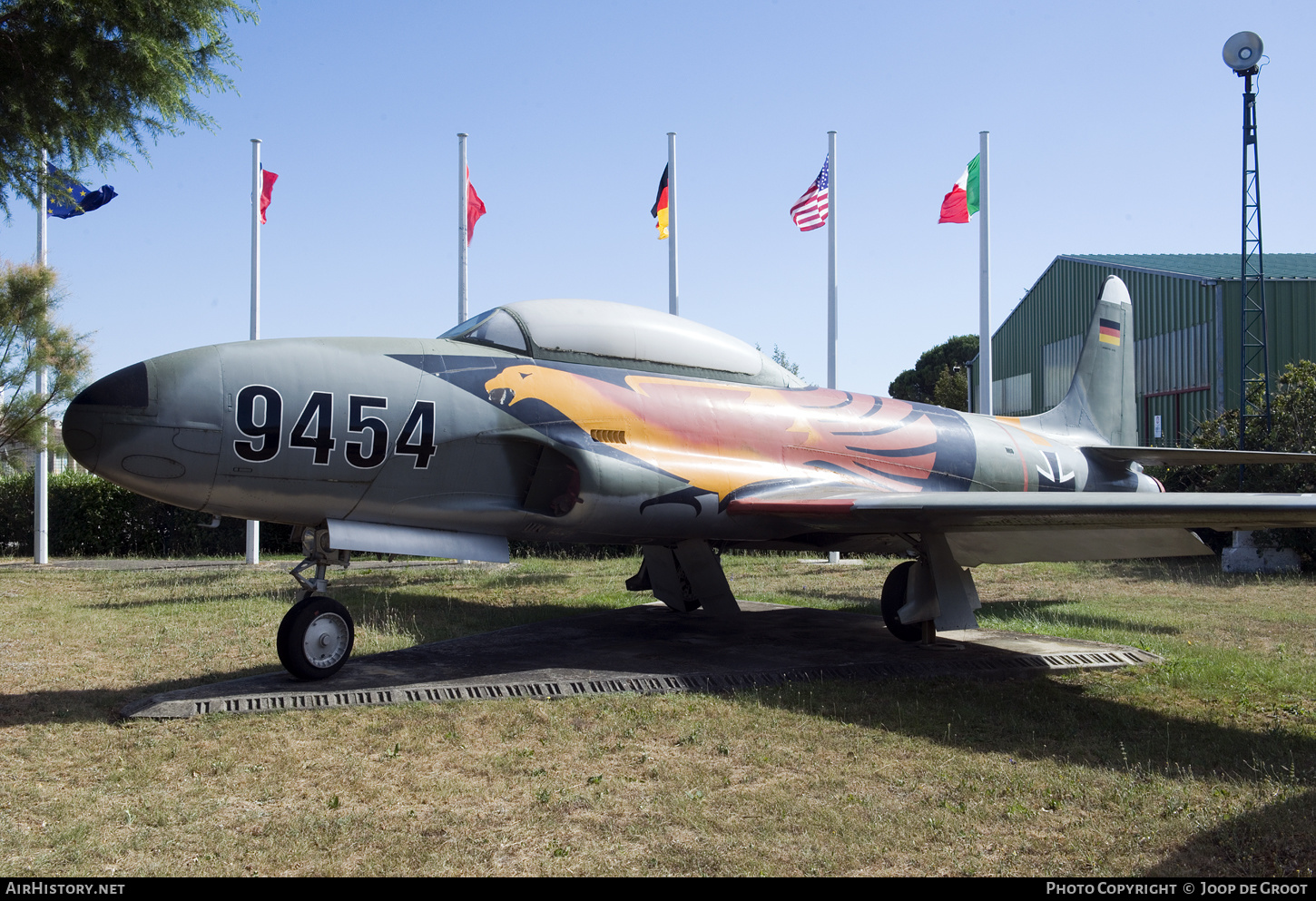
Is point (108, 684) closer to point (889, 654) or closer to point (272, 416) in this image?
point (272, 416)

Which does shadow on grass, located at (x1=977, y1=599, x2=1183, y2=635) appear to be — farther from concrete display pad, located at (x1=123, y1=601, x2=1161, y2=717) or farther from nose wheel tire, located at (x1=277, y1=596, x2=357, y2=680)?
nose wheel tire, located at (x1=277, y1=596, x2=357, y2=680)

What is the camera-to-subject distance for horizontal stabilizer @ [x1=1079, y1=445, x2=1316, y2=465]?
955cm

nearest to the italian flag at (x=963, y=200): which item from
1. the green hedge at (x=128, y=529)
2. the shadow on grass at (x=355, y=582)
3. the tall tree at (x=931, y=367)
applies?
the shadow on grass at (x=355, y=582)

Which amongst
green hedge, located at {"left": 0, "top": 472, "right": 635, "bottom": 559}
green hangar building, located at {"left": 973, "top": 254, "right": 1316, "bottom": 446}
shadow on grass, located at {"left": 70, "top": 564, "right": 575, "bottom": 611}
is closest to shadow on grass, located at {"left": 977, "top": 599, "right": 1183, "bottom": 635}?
shadow on grass, located at {"left": 70, "top": 564, "right": 575, "bottom": 611}

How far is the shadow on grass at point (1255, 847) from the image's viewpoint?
149 inches

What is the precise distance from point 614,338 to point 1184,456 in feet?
23.6

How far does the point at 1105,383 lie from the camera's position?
13.2 metres

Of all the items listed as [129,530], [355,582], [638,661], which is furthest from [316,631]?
[129,530]

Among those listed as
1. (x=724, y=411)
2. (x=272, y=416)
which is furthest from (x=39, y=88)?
(x=724, y=411)

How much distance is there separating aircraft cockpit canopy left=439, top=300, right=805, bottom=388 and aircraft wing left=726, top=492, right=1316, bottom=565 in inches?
62.6

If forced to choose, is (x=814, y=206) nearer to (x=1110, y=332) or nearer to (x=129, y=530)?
(x=1110, y=332)

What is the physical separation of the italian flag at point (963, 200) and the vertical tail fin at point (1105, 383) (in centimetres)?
482

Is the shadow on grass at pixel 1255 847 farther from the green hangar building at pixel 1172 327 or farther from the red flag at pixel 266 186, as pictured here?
the green hangar building at pixel 1172 327
